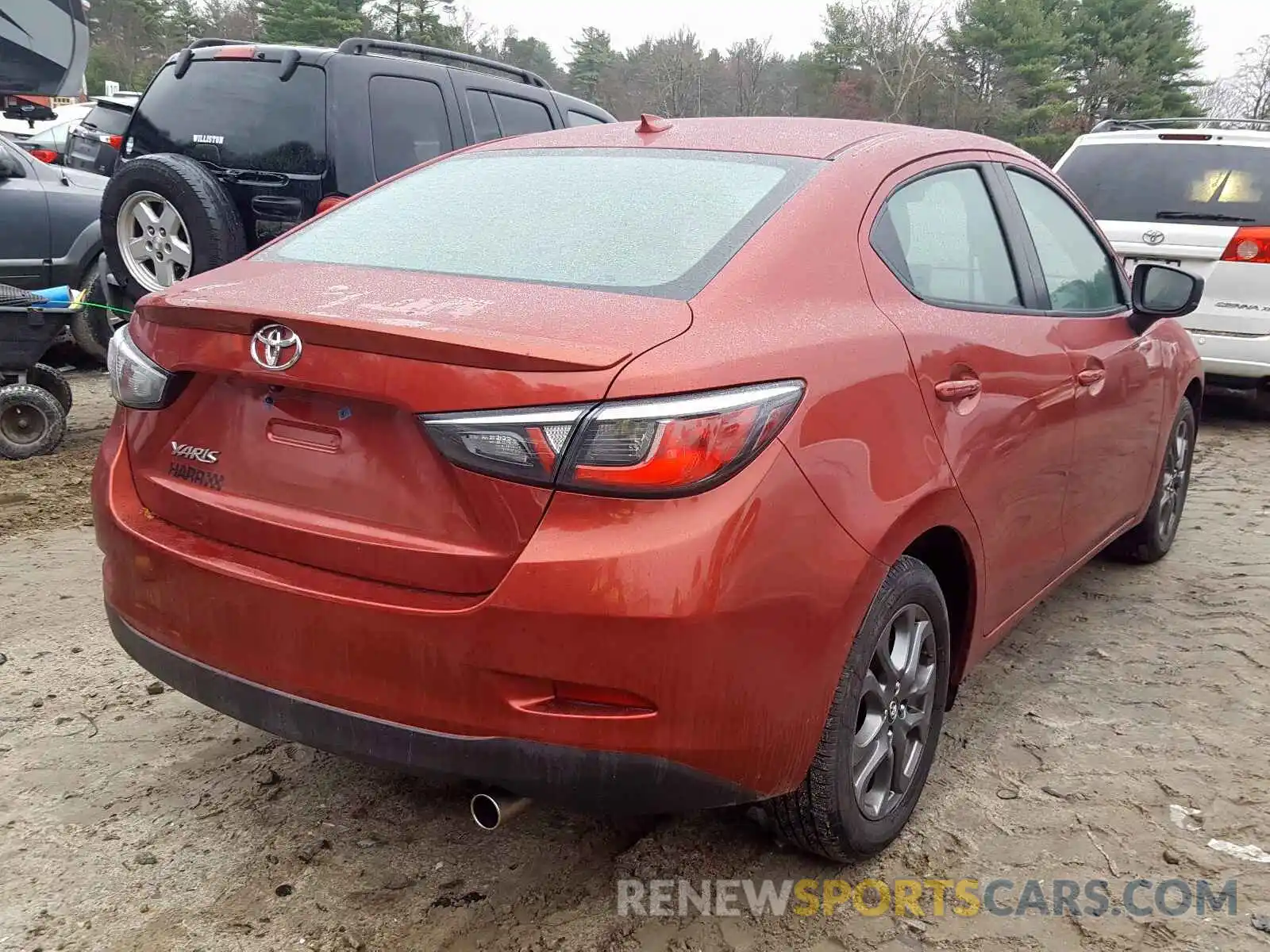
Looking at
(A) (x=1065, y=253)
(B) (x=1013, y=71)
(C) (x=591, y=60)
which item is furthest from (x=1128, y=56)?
(A) (x=1065, y=253)

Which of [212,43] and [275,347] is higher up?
[212,43]

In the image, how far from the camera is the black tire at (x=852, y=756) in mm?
2312

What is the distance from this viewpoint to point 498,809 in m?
2.18

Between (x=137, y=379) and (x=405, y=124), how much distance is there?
405cm

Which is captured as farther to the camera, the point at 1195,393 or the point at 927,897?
the point at 1195,393

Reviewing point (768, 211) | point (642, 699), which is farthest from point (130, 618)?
point (768, 211)

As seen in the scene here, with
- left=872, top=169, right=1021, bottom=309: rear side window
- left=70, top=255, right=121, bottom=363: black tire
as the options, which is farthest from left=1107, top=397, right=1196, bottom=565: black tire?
left=70, top=255, right=121, bottom=363: black tire

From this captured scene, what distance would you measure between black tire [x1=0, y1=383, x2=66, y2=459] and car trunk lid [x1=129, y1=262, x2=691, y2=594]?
13.0ft

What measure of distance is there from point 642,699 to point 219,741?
1621mm

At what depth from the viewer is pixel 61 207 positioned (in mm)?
A: 7254

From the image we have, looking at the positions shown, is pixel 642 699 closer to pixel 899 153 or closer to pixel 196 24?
pixel 899 153

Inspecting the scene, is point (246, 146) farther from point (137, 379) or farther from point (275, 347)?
point (275, 347)

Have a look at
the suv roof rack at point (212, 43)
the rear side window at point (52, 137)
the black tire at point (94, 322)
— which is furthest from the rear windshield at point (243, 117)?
the rear side window at point (52, 137)

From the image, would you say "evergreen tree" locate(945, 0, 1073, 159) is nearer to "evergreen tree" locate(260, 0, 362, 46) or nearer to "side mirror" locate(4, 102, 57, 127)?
"evergreen tree" locate(260, 0, 362, 46)
